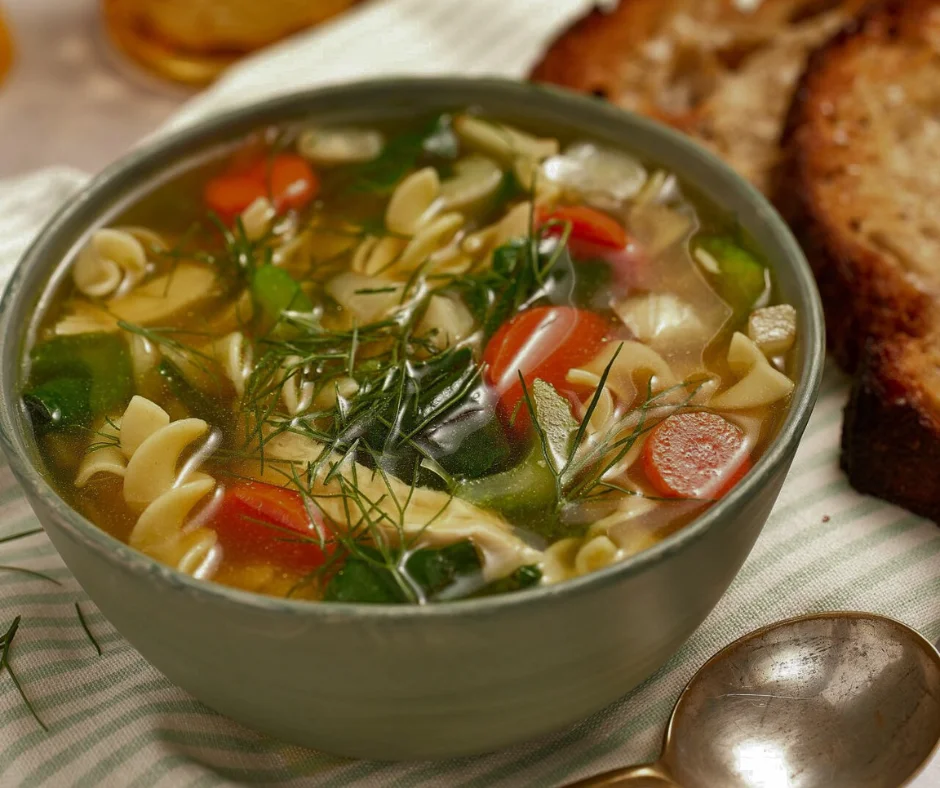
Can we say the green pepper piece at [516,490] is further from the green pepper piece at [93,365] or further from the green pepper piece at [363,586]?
the green pepper piece at [93,365]

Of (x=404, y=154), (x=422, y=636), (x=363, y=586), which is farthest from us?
(x=404, y=154)

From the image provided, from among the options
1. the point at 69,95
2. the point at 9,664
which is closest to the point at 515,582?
the point at 9,664

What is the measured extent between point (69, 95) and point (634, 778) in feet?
10.8

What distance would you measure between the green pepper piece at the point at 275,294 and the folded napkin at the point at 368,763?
0.71 m

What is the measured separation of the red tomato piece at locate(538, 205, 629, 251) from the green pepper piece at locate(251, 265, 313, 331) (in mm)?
582

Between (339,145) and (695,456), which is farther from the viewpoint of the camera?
(339,145)

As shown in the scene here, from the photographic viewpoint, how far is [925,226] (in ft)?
9.57

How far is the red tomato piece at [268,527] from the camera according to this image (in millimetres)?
1931

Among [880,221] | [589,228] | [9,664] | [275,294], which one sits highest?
[275,294]

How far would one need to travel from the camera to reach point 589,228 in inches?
101

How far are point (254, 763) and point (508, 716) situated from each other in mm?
543

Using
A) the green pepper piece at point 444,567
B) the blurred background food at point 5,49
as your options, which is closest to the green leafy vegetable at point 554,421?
the green pepper piece at point 444,567

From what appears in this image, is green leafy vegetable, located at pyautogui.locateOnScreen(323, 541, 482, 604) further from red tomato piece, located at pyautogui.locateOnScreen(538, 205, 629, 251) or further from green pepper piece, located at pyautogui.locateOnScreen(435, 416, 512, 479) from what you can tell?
red tomato piece, located at pyautogui.locateOnScreen(538, 205, 629, 251)

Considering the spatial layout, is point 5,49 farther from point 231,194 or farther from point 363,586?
point 363,586
